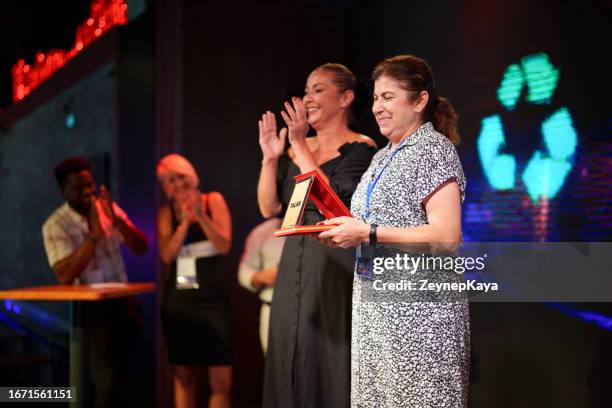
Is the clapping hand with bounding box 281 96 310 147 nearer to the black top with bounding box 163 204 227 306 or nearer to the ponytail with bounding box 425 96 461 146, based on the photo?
the ponytail with bounding box 425 96 461 146

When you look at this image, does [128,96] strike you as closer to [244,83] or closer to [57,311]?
[244,83]

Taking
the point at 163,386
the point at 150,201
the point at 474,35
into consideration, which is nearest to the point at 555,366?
the point at 474,35

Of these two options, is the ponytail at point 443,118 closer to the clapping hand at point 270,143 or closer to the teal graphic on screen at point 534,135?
the clapping hand at point 270,143

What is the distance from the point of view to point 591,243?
2.90m

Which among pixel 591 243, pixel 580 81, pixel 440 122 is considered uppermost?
pixel 580 81

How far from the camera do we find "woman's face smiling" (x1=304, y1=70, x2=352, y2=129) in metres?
2.65

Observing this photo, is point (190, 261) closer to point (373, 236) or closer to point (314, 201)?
point (314, 201)

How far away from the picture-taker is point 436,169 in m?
1.89

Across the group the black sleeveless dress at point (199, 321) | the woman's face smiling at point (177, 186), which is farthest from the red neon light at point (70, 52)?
the black sleeveless dress at point (199, 321)

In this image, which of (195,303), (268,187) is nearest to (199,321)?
(195,303)

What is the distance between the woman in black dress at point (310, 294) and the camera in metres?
2.38

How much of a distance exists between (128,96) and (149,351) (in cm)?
185

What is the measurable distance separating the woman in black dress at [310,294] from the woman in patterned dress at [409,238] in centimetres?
36

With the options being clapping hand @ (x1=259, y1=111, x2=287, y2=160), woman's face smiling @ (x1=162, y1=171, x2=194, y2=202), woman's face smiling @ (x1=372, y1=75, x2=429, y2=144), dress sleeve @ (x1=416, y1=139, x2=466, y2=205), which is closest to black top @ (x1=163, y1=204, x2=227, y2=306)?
woman's face smiling @ (x1=162, y1=171, x2=194, y2=202)
